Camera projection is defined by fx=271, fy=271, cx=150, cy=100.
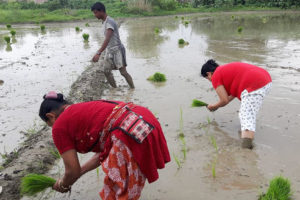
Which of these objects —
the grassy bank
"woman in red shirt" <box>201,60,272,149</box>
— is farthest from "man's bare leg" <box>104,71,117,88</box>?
the grassy bank

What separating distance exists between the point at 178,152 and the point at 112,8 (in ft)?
103

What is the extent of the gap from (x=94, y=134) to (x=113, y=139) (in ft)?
0.45

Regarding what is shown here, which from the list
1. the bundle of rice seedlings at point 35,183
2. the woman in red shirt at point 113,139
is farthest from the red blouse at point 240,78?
the bundle of rice seedlings at point 35,183

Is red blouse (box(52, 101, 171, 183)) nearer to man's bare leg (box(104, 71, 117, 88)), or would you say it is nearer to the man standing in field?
the man standing in field

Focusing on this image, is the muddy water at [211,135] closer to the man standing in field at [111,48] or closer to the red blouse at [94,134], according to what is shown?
the man standing in field at [111,48]

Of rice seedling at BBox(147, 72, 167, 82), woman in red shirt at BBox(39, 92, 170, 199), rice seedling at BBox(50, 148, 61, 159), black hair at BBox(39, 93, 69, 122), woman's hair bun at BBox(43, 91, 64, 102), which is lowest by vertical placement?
rice seedling at BBox(50, 148, 61, 159)

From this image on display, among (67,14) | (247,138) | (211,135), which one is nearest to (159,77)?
(211,135)

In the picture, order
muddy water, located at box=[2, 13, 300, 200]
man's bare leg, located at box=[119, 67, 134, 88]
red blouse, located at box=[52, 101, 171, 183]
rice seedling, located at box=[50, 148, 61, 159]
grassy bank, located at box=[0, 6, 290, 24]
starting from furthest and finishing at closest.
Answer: grassy bank, located at box=[0, 6, 290, 24] < man's bare leg, located at box=[119, 67, 134, 88] < rice seedling, located at box=[50, 148, 61, 159] < muddy water, located at box=[2, 13, 300, 200] < red blouse, located at box=[52, 101, 171, 183]

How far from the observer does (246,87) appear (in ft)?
9.77

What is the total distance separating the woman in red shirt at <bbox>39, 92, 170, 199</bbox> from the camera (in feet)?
5.59

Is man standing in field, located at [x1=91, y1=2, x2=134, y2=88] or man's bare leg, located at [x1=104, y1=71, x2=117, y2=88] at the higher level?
man standing in field, located at [x1=91, y1=2, x2=134, y2=88]

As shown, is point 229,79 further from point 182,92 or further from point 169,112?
point 182,92

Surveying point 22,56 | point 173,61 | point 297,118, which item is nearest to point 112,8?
point 22,56

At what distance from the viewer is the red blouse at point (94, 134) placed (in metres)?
1.70
